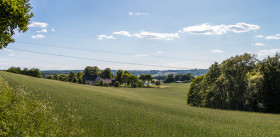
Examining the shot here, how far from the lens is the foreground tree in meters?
14.0

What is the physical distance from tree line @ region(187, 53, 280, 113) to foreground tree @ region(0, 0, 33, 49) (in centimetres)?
3241

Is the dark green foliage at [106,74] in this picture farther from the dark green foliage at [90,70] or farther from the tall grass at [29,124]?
the tall grass at [29,124]

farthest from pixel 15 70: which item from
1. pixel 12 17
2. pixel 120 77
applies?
pixel 12 17

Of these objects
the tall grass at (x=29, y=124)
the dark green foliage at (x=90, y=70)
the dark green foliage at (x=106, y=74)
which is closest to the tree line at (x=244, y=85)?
the tall grass at (x=29, y=124)

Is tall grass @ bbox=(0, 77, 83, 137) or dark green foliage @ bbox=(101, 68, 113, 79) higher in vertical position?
dark green foliage @ bbox=(101, 68, 113, 79)

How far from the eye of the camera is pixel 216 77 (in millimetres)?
38125

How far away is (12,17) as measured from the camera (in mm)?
15594

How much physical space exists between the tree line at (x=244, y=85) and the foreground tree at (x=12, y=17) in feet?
106

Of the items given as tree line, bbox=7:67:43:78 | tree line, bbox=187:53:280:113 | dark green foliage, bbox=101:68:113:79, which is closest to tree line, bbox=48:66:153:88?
dark green foliage, bbox=101:68:113:79

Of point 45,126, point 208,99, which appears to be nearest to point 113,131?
point 45,126

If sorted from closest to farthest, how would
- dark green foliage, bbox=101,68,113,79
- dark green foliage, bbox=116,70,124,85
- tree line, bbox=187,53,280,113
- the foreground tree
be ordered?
the foreground tree < tree line, bbox=187,53,280,113 < dark green foliage, bbox=116,70,124,85 < dark green foliage, bbox=101,68,113,79

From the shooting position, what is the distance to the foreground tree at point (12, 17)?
1400 centimetres

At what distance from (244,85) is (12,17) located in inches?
1372

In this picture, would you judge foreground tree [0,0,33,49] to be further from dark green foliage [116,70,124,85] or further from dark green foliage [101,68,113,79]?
dark green foliage [101,68,113,79]
